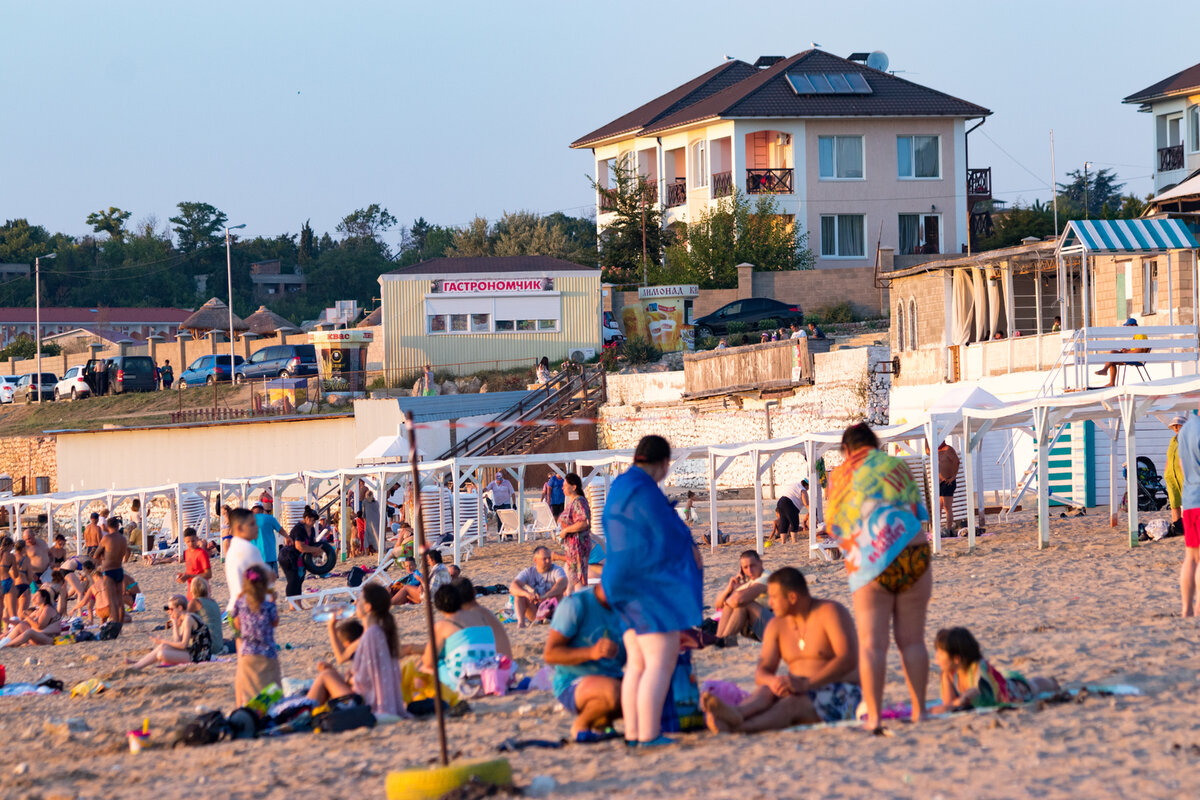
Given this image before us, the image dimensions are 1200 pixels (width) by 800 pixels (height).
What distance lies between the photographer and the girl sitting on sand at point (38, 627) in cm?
1393

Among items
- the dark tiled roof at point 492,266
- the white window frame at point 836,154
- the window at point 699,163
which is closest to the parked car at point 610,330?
the dark tiled roof at point 492,266

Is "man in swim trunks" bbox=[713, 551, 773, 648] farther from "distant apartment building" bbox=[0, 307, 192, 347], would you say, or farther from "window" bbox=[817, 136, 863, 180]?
"distant apartment building" bbox=[0, 307, 192, 347]

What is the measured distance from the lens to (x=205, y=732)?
714cm

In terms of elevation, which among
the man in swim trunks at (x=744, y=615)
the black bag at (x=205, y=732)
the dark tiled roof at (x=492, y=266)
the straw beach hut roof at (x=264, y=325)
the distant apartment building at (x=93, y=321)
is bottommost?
the black bag at (x=205, y=732)

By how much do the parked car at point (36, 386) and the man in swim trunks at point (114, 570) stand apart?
35343mm

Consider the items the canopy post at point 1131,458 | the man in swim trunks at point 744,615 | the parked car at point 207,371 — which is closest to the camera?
the man in swim trunks at point 744,615

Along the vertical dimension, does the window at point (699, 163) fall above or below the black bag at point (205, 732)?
above

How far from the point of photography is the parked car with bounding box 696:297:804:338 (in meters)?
36.8

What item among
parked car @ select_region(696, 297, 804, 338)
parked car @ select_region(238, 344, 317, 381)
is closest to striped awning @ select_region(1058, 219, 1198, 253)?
parked car @ select_region(696, 297, 804, 338)

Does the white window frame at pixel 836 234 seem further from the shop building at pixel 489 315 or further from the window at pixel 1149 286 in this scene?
the window at pixel 1149 286

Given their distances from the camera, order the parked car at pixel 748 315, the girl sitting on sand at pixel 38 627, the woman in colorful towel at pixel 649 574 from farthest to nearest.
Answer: the parked car at pixel 748 315, the girl sitting on sand at pixel 38 627, the woman in colorful towel at pixel 649 574

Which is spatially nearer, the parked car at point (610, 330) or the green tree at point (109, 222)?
the parked car at point (610, 330)

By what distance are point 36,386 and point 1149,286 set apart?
39242 mm

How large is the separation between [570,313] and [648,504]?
33.6 m
